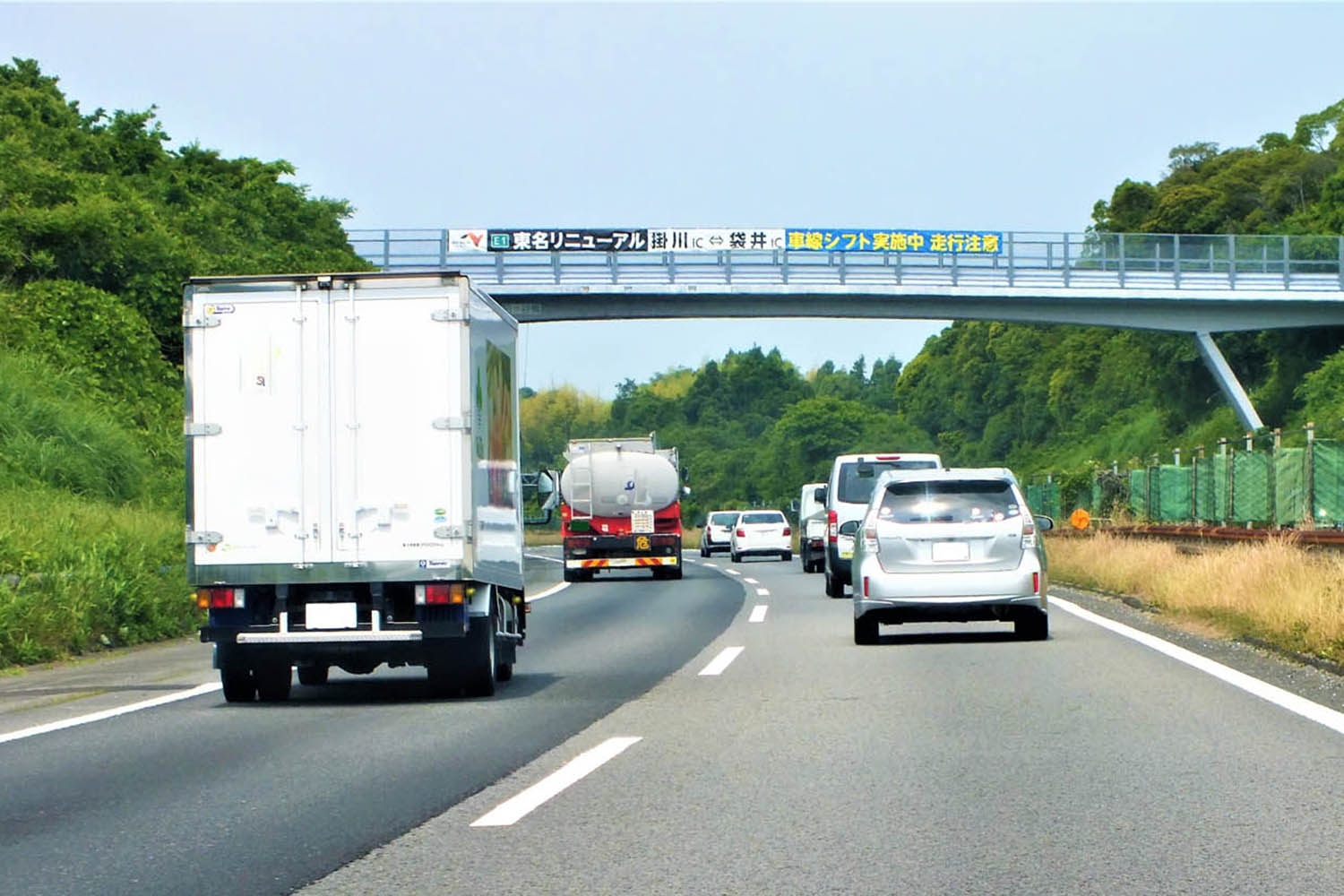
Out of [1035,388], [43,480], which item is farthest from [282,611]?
[1035,388]

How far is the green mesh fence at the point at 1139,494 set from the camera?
40.1 metres

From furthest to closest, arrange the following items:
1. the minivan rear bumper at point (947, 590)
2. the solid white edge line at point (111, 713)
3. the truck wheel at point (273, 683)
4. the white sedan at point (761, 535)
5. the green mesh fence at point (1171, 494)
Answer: the white sedan at point (761, 535) → the green mesh fence at point (1171, 494) → the minivan rear bumper at point (947, 590) → the truck wheel at point (273, 683) → the solid white edge line at point (111, 713)

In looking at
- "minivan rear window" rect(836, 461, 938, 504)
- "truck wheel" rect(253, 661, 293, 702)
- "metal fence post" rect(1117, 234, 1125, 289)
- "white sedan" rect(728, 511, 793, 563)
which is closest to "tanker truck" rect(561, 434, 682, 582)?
"minivan rear window" rect(836, 461, 938, 504)

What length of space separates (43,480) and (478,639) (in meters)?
18.0

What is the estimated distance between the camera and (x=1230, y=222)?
82375mm

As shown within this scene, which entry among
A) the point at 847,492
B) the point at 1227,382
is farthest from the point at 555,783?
the point at 1227,382

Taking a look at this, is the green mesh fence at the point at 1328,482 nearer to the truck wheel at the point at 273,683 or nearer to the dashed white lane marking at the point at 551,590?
the dashed white lane marking at the point at 551,590

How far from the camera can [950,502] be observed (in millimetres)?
16766

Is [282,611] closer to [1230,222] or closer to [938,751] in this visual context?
[938,751]

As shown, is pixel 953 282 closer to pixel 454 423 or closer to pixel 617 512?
pixel 617 512

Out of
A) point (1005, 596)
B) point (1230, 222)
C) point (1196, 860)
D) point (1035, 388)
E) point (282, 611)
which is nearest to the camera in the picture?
point (1196, 860)

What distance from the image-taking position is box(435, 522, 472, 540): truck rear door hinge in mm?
12016

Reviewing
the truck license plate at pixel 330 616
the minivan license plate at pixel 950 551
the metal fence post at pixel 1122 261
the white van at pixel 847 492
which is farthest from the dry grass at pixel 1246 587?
the metal fence post at pixel 1122 261

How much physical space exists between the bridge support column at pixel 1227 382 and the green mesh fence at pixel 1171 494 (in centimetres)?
2141
